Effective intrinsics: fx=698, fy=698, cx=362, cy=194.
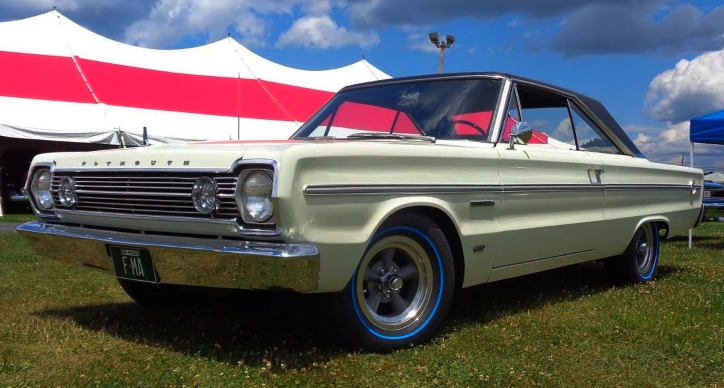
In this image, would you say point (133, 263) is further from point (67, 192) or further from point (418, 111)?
point (418, 111)

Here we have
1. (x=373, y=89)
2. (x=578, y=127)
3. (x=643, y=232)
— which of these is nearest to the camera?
(x=373, y=89)

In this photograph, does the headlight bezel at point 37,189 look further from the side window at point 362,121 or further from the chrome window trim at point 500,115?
the chrome window trim at point 500,115

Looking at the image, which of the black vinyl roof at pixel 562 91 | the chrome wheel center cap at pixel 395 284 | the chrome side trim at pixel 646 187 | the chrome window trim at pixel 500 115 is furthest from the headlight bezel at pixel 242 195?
the chrome side trim at pixel 646 187

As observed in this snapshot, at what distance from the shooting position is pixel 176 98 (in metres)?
14.8

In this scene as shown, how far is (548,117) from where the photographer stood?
16.9 feet

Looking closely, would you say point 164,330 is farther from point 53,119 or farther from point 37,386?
point 53,119

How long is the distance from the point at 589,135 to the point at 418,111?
64.8 inches

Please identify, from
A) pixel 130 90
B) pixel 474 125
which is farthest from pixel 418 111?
pixel 130 90

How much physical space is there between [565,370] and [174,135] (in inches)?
459

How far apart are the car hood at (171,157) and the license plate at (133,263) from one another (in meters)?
0.40

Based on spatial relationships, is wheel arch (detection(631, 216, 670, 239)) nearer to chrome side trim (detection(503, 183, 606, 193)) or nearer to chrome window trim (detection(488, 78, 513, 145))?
chrome side trim (detection(503, 183, 606, 193))

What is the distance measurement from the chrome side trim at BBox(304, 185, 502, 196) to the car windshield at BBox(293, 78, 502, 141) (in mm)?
483

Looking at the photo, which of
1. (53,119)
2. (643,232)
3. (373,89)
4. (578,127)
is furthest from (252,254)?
(53,119)

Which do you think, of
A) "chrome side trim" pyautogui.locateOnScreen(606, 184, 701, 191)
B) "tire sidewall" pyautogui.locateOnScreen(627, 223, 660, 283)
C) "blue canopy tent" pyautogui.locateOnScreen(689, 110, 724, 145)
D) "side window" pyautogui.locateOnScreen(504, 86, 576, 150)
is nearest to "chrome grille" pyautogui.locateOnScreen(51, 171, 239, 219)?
"side window" pyautogui.locateOnScreen(504, 86, 576, 150)
